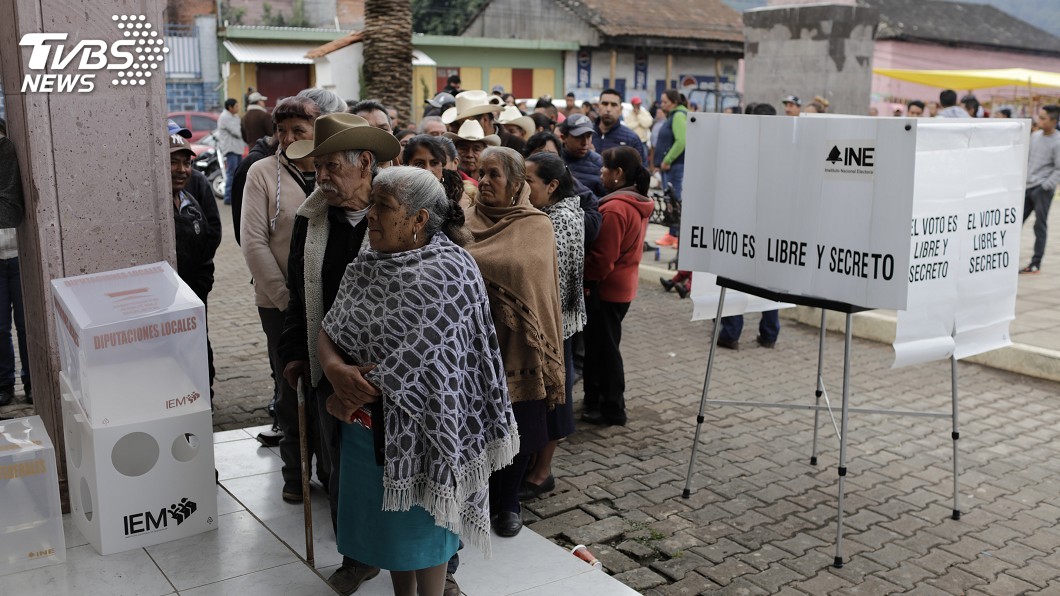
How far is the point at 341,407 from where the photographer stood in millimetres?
3379

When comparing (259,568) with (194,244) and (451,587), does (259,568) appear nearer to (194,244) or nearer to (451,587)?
(451,587)

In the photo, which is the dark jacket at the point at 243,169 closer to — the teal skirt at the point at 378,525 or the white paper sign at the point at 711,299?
the teal skirt at the point at 378,525

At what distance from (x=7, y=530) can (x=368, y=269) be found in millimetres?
2085

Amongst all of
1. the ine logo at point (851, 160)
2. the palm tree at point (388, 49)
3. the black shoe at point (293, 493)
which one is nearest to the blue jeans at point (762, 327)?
the ine logo at point (851, 160)

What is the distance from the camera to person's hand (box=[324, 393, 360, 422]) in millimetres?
3324

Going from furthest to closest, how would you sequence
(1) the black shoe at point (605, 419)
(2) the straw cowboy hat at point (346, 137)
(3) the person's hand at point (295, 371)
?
(1) the black shoe at point (605, 419), (3) the person's hand at point (295, 371), (2) the straw cowboy hat at point (346, 137)

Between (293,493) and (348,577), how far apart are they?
101cm

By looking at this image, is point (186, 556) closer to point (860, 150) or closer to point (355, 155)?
point (355, 155)

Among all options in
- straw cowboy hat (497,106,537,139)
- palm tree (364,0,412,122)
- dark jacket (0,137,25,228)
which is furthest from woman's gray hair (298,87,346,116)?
palm tree (364,0,412,122)

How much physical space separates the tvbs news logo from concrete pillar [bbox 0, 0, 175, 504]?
1cm

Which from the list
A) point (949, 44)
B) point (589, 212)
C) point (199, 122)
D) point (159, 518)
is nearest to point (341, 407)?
point (159, 518)

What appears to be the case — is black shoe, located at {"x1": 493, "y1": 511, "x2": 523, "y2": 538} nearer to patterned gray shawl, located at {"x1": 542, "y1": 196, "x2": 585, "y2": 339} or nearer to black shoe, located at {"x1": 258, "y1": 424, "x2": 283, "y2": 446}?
patterned gray shawl, located at {"x1": 542, "y1": 196, "x2": 585, "y2": 339}

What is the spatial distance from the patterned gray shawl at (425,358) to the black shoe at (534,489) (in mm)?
1822

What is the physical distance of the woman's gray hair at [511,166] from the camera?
4.46 m
